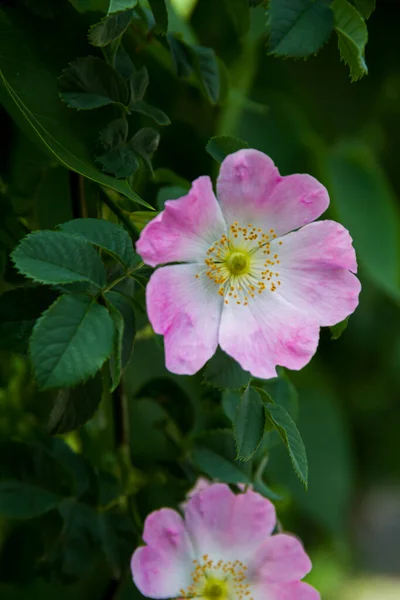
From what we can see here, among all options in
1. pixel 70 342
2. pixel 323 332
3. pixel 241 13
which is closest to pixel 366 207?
pixel 323 332

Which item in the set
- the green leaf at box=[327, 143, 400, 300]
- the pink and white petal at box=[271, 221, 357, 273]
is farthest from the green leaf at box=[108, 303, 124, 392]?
the green leaf at box=[327, 143, 400, 300]

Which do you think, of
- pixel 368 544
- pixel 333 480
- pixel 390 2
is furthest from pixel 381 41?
pixel 368 544

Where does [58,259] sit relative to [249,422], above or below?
above

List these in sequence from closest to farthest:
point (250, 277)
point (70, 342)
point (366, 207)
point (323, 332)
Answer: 1. point (70, 342)
2. point (250, 277)
3. point (323, 332)
4. point (366, 207)

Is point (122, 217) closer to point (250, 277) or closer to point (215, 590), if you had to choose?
point (250, 277)

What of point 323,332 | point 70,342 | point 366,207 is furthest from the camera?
point 366,207

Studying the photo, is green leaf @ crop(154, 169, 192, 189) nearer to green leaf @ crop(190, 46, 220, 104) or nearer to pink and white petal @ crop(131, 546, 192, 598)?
green leaf @ crop(190, 46, 220, 104)
